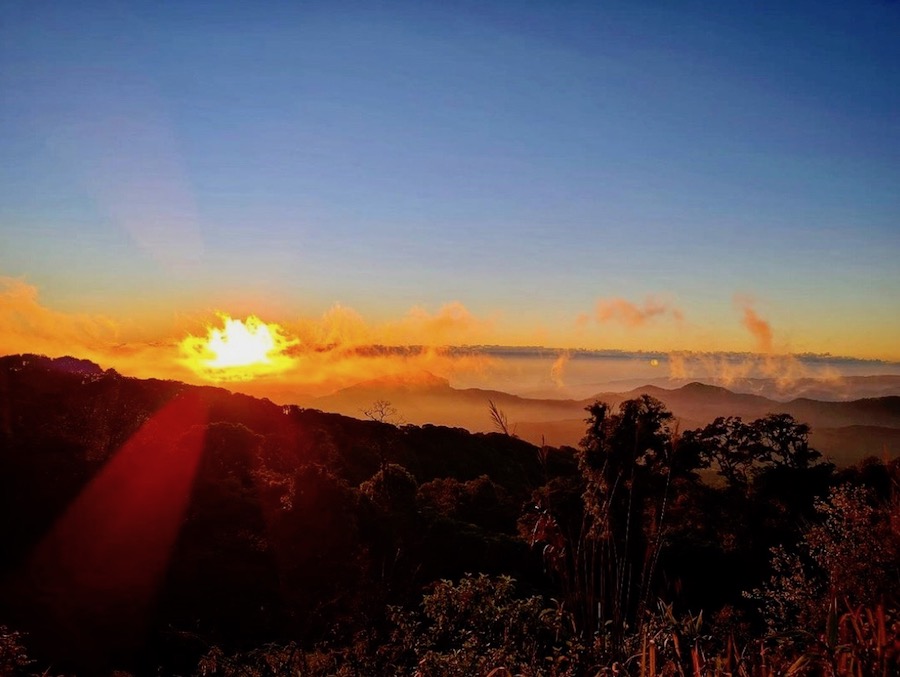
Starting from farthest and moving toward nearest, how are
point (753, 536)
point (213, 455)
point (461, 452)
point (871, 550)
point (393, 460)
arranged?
point (461, 452), point (393, 460), point (213, 455), point (753, 536), point (871, 550)

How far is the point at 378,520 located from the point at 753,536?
2220cm

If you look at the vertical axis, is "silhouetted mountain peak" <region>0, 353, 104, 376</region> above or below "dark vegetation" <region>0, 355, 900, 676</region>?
above

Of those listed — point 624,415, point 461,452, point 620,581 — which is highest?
point 620,581

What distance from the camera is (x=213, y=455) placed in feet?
150

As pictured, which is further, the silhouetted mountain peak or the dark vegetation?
the silhouetted mountain peak

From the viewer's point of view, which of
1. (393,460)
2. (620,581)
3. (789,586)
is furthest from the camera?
(393,460)

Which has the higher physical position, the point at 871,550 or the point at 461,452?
the point at 871,550

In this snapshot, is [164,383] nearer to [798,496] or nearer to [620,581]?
[798,496]

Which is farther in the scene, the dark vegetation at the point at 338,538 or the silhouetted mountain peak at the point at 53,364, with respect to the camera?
the silhouetted mountain peak at the point at 53,364

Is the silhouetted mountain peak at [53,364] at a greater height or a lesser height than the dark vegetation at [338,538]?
greater

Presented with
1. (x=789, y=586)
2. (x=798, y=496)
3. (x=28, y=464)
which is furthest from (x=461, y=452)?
(x=789, y=586)

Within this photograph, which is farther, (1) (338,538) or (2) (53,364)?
(2) (53,364)

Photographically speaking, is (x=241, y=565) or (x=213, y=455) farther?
(x=213, y=455)

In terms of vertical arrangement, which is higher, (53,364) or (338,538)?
(53,364)
